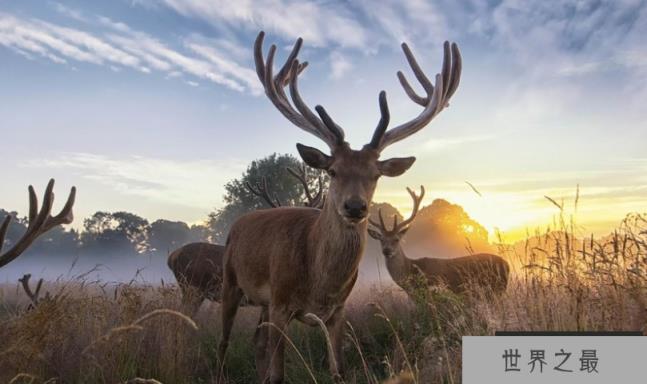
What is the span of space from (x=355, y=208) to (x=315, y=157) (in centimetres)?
78

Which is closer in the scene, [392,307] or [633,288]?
[633,288]

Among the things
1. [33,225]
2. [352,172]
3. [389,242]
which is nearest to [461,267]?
[389,242]

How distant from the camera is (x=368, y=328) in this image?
7488 millimetres

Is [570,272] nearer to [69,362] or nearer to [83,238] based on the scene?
[69,362]

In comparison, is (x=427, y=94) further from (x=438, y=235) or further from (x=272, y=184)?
(x=438, y=235)

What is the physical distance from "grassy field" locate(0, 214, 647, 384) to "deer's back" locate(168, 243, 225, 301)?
2561mm

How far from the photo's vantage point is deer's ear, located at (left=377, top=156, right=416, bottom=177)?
210 inches

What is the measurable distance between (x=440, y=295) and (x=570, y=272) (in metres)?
2.29

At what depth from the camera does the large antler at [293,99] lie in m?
5.46

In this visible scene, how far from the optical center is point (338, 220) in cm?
515

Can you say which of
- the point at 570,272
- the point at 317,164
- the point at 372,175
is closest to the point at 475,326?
the point at 570,272

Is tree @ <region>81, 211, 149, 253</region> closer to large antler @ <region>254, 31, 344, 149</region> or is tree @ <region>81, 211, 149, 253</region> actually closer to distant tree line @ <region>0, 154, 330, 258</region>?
distant tree line @ <region>0, 154, 330, 258</region>

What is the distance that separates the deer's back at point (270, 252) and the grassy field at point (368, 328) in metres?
0.77

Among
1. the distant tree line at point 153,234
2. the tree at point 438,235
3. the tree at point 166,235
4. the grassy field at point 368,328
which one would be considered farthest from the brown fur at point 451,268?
the tree at point 166,235
